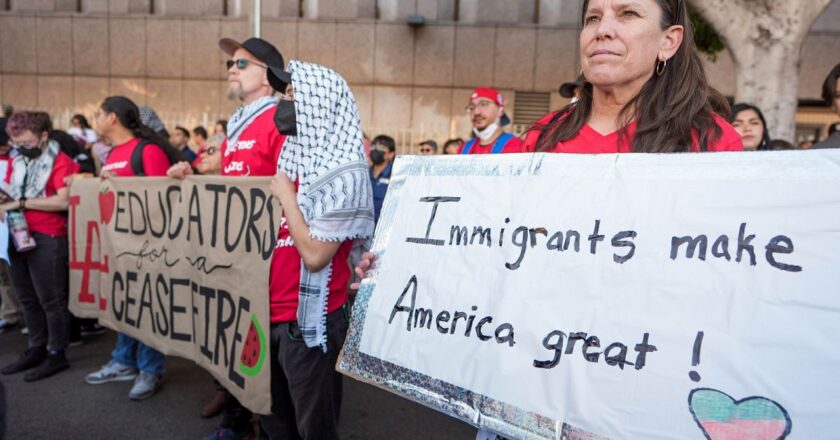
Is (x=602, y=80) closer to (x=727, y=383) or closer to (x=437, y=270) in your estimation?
(x=437, y=270)

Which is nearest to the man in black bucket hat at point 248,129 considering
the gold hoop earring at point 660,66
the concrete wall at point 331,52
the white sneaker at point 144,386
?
the white sneaker at point 144,386

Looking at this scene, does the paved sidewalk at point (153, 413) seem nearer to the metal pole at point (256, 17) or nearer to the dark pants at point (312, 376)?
the dark pants at point (312, 376)

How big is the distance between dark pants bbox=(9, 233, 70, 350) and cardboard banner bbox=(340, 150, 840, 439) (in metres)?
3.96

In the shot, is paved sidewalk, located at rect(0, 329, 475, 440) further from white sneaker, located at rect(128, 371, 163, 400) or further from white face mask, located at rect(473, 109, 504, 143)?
white face mask, located at rect(473, 109, 504, 143)

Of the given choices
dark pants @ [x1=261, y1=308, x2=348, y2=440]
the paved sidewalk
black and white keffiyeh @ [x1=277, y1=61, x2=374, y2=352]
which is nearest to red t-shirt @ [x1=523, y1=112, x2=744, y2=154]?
black and white keffiyeh @ [x1=277, y1=61, x2=374, y2=352]

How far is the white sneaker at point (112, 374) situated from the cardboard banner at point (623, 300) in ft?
12.0

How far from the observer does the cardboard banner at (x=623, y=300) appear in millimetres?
1052

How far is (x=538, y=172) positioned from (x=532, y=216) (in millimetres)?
117

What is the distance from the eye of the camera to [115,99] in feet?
13.4

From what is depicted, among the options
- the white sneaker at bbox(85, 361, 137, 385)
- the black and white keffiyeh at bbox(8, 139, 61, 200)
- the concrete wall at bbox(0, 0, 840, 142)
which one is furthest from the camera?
the concrete wall at bbox(0, 0, 840, 142)

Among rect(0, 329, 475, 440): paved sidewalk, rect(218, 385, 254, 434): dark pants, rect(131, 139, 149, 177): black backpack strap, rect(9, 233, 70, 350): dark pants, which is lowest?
rect(0, 329, 475, 440): paved sidewalk

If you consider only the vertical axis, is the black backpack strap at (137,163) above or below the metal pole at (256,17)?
below

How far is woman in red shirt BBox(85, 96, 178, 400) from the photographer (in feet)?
13.2

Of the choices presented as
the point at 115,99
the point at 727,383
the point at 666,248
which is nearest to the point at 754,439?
the point at 727,383
